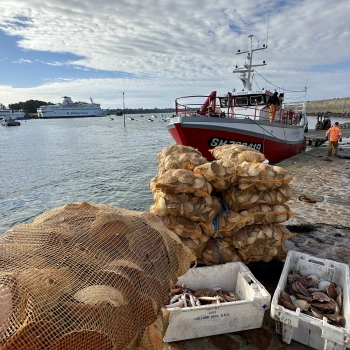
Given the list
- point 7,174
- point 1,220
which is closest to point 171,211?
point 1,220

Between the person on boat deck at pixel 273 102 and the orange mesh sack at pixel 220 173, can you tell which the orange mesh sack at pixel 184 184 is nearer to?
the orange mesh sack at pixel 220 173

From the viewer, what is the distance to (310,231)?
5531 millimetres

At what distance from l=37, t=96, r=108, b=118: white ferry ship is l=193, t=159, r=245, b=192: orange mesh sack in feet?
427

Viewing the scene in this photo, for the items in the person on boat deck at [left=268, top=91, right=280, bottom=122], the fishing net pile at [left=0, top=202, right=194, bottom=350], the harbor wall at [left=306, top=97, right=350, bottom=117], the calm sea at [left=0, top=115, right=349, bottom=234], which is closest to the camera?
the fishing net pile at [left=0, top=202, right=194, bottom=350]

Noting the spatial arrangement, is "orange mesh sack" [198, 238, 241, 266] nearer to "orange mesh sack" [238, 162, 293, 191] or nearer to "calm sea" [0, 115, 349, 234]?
"orange mesh sack" [238, 162, 293, 191]

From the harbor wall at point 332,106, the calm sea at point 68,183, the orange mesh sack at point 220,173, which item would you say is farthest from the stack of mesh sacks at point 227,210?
the harbor wall at point 332,106

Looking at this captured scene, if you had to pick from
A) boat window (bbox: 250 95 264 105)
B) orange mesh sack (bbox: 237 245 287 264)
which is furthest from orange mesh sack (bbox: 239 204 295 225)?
boat window (bbox: 250 95 264 105)

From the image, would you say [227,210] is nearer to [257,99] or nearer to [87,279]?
[87,279]

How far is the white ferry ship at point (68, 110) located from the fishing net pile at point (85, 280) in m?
131

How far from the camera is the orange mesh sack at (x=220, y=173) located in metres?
3.79

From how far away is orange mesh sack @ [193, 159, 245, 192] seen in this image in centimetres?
379

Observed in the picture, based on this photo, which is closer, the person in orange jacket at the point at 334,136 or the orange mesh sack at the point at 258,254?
the orange mesh sack at the point at 258,254

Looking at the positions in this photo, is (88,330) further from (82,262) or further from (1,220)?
(1,220)

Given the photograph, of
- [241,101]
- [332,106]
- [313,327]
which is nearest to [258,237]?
[313,327]
